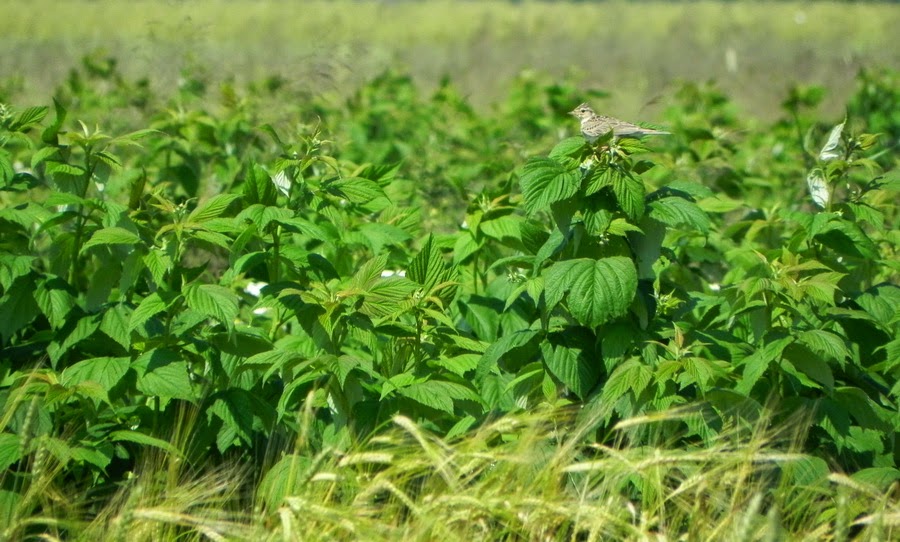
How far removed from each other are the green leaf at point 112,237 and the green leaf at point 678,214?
157cm

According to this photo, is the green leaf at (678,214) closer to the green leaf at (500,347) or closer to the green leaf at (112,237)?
the green leaf at (500,347)

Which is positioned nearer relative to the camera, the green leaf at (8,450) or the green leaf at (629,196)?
the green leaf at (8,450)

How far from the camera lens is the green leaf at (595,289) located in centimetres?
316

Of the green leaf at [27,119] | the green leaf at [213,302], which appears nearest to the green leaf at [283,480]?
the green leaf at [213,302]

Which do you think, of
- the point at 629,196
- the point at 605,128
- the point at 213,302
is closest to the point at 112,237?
the point at 213,302

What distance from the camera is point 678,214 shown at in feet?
10.8

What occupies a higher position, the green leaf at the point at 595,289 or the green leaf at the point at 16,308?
the green leaf at the point at 595,289

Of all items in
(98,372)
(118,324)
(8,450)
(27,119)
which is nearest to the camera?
(8,450)

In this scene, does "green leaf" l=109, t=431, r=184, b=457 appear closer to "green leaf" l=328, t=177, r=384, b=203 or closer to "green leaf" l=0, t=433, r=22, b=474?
"green leaf" l=0, t=433, r=22, b=474

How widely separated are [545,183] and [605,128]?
2.10 feet

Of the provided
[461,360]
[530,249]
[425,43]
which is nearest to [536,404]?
[461,360]

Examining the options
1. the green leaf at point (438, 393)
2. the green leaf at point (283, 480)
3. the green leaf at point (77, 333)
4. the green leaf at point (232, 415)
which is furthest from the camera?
the green leaf at point (77, 333)

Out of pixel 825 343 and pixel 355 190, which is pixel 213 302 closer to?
pixel 355 190

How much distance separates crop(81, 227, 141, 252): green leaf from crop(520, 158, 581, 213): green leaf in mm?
1188
